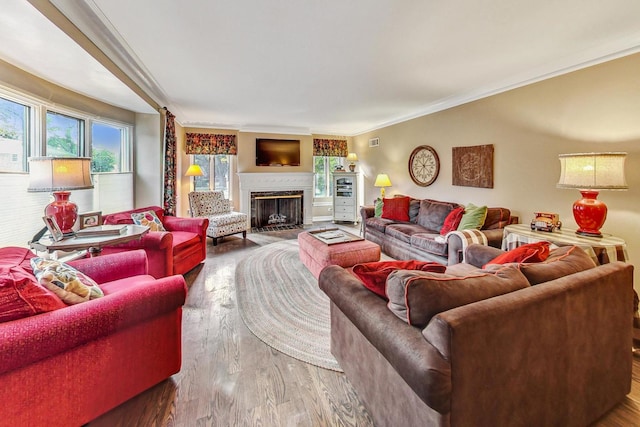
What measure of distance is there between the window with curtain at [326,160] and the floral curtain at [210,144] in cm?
210

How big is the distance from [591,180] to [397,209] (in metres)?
2.78

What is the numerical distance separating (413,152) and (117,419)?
204 inches

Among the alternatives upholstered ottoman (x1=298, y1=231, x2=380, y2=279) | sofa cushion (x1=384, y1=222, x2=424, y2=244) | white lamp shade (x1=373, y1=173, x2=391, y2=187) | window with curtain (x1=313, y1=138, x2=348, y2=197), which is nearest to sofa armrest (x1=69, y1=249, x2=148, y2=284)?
upholstered ottoman (x1=298, y1=231, x2=380, y2=279)

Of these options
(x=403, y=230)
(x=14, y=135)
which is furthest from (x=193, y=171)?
(x=403, y=230)

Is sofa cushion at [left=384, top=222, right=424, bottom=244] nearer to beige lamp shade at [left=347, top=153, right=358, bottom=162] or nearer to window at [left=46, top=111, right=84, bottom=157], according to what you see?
beige lamp shade at [left=347, top=153, right=358, bottom=162]

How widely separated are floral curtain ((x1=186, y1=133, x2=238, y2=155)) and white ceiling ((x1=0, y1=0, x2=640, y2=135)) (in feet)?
7.05

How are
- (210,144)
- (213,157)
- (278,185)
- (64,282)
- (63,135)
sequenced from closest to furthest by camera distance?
1. (64,282)
2. (63,135)
3. (210,144)
4. (213,157)
5. (278,185)

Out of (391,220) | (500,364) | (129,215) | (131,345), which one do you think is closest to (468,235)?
(391,220)

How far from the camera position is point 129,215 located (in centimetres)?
332

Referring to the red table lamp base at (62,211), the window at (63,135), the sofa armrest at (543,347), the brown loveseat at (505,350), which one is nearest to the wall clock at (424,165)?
the brown loveseat at (505,350)

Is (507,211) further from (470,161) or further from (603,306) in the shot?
(603,306)

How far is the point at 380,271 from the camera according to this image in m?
1.46

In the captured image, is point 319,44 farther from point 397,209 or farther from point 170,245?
point 397,209

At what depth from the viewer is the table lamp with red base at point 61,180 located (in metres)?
2.09
